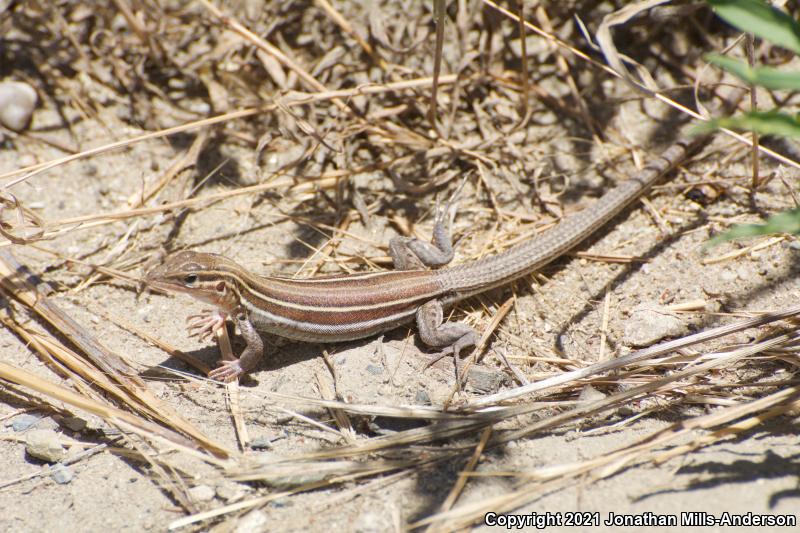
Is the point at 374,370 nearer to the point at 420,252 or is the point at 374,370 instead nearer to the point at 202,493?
the point at 420,252

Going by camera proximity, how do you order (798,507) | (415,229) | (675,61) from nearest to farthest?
(798,507) → (415,229) → (675,61)

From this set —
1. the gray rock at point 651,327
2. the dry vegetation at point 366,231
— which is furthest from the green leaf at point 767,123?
the gray rock at point 651,327

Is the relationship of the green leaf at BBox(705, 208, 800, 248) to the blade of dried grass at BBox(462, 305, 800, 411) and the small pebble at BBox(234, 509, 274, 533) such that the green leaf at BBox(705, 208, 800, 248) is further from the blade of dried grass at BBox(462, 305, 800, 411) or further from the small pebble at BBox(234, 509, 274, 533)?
the small pebble at BBox(234, 509, 274, 533)

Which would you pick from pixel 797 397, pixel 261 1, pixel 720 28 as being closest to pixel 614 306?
pixel 797 397

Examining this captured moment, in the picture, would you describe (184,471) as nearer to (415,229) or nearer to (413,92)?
(415,229)

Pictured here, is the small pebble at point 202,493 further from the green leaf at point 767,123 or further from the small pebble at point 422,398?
the green leaf at point 767,123

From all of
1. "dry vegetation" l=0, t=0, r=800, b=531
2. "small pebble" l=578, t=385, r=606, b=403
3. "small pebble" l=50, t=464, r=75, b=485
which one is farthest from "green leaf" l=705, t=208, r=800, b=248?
"small pebble" l=50, t=464, r=75, b=485

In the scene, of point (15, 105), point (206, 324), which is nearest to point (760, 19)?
point (206, 324)
